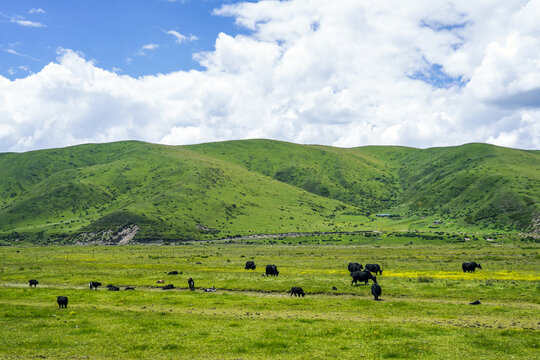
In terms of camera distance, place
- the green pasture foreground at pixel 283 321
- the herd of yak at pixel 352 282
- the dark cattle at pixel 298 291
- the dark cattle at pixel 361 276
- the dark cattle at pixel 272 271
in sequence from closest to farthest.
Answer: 1. the green pasture foreground at pixel 283 321
2. the herd of yak at pixel 352 282
3. the dark cattle at pixel 298 291
4. the dark cattle at pixel 361 276
5. the dark cattle at pixel 272 271

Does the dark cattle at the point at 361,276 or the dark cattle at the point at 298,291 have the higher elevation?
the dark cattle at the point at 361,276

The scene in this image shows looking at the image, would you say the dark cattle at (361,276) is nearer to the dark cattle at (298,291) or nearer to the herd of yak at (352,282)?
the herd of yak at (352,282)

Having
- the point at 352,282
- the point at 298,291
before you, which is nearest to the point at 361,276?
the point at 352,282

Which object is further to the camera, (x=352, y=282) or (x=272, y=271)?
(x=272, y=271)

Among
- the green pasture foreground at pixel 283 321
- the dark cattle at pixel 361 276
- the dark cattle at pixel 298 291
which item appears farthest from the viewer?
the dark cattle at pixel 361 276

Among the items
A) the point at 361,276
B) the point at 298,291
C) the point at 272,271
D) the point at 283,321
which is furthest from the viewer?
the point at 272,271

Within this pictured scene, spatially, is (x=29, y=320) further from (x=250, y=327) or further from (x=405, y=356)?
(x=405, y=356)

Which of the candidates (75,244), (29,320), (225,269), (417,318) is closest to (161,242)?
(75,244)

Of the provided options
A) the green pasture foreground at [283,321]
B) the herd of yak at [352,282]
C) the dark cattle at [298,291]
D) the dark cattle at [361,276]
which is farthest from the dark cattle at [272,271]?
the dark cattle at [298,291]

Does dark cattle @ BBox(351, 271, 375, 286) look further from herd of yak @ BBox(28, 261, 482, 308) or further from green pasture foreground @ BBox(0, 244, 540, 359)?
green pasture foreground @ BBox(0, 244, 540, 359)

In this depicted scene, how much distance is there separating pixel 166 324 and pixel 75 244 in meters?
175

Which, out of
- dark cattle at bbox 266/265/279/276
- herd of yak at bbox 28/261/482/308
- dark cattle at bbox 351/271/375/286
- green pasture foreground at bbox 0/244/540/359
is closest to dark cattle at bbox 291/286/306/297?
herd of yak at bbox 28/261/482/308

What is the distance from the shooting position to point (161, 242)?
577 ft

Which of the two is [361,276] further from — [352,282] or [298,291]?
[298,291]
